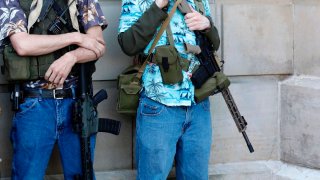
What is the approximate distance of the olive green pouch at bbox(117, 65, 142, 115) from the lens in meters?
3.89

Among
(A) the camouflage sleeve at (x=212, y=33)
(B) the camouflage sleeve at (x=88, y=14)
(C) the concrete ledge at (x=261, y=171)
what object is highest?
(B) the camouflage sleeve at (x=88, y=14)

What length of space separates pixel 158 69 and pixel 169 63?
116 mm

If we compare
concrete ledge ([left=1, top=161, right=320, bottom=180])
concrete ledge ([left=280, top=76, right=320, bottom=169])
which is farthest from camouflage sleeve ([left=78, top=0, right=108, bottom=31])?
concrete ledge ([left=280, top=76, right=320, bottom=169])

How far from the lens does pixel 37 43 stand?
3.49 m

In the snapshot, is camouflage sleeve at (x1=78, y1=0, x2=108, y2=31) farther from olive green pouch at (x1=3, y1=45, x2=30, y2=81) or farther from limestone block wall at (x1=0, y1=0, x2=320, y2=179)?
limestone block wall at (x1=0, y1=0, x2=320, y2=179)

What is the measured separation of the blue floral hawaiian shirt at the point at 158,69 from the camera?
3.75m

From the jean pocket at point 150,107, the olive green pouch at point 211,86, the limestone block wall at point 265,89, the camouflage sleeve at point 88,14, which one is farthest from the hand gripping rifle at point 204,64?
the limestone block wall at point 265,89

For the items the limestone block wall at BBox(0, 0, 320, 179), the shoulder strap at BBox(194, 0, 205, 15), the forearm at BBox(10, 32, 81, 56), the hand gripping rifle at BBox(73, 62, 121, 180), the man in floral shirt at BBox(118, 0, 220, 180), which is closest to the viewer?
the forearm at BBox(10, 32, 81, 56)

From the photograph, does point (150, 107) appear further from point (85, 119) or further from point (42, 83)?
point (42, 83)

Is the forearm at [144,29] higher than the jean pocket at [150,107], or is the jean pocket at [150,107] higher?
the forearm at [144,29]

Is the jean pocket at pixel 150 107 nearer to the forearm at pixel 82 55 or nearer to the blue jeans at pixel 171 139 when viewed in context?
the blue jeans at pixel 171 139

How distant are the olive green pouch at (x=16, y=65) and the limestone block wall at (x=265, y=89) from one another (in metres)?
1.16

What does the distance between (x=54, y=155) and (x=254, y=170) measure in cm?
151

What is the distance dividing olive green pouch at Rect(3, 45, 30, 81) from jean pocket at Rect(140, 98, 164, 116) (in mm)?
717
